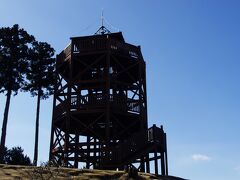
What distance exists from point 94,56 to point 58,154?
26.1ft

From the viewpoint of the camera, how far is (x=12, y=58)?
1419 inches

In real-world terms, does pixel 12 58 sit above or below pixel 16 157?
above

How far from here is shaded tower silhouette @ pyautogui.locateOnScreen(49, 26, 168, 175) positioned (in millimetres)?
30094

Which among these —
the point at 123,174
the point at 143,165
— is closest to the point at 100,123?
the point at 143,165

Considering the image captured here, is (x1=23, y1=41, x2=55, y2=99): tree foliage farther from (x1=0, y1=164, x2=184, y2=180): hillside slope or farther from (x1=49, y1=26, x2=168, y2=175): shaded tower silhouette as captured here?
(x1=0, y1=164, x2=184, y2=180): hillside slope

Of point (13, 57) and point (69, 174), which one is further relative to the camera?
point (13, 57)

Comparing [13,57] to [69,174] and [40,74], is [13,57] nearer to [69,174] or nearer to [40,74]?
[40,74]

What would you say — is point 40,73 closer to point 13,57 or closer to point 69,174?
point 13,57

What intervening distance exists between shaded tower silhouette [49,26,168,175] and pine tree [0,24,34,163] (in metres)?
3.29

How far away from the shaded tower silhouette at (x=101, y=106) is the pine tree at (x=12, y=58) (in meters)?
3.29

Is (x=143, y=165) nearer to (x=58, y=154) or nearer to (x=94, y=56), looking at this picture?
(x=58, y=154)

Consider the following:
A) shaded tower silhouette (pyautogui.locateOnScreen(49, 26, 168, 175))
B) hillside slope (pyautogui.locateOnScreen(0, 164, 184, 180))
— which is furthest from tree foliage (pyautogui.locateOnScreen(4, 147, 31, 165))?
hillside slope (pyautogui.locateOnScreen(0, 164, 184, 180))

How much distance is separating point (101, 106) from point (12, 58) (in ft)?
30.3

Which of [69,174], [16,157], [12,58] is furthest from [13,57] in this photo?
[69,174]
